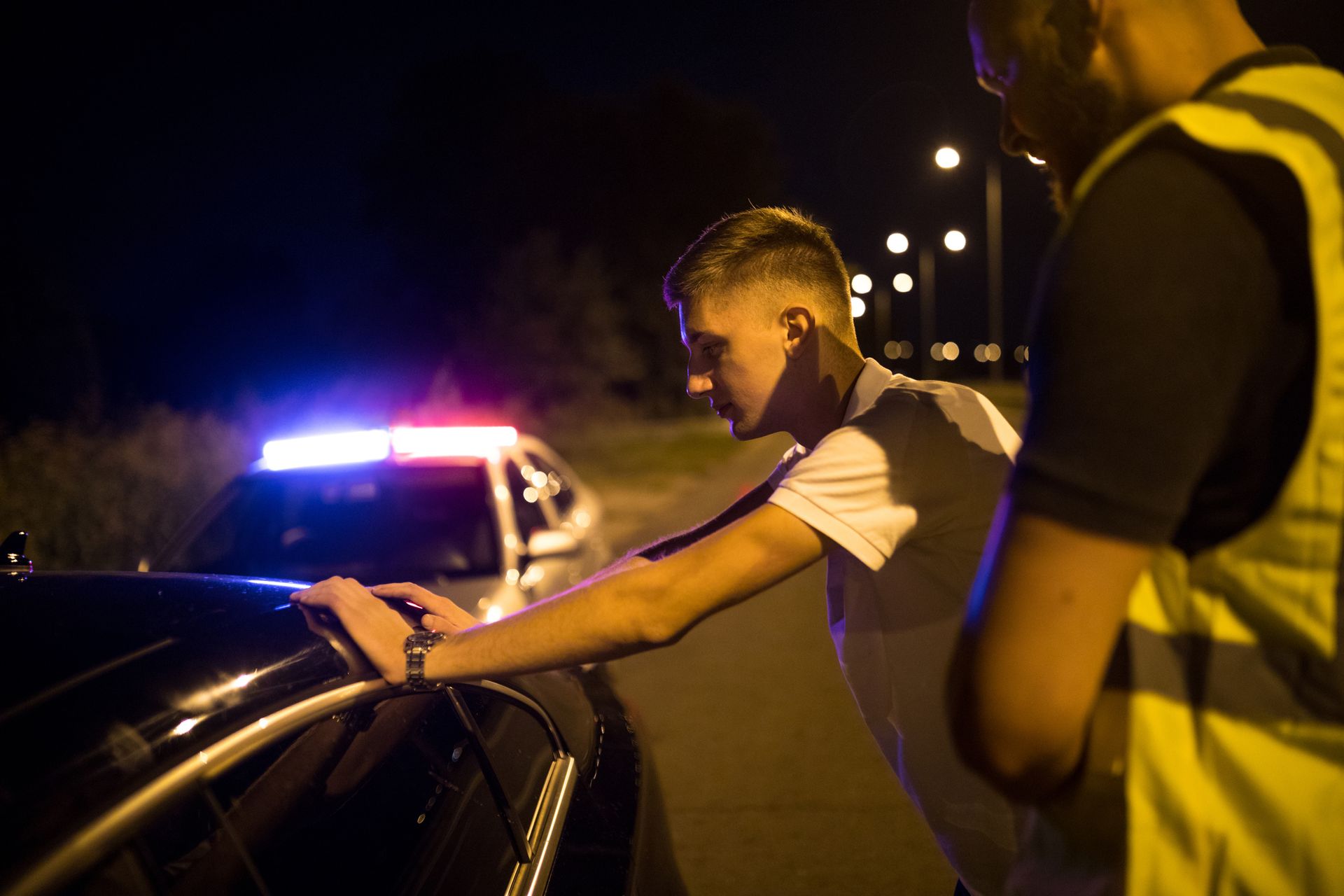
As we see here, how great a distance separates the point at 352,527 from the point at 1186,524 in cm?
505

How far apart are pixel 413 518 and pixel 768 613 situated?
467 cm

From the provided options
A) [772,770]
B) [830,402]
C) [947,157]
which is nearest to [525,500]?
[772,770]

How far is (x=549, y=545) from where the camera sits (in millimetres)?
5137

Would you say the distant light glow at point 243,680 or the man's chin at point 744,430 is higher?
the man's chin at point 744,430

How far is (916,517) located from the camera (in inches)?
65.0

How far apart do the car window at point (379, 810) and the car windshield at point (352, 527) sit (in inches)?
90.0

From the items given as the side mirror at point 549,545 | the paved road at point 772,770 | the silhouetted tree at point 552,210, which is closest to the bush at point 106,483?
the side mirror at point 549,545

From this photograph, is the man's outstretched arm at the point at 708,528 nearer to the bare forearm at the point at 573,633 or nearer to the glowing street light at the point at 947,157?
the bare forearm at the point at 573,633

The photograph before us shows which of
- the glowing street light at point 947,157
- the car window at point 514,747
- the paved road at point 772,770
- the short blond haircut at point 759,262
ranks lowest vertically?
the paved road at point 772,770

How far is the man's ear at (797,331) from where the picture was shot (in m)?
2.04

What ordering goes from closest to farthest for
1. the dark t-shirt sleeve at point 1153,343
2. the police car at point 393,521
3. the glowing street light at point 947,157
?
the dark t-shirt sleeve at point 1153,343 < the police car at point 393,521 < the glowing street light at point 947,157

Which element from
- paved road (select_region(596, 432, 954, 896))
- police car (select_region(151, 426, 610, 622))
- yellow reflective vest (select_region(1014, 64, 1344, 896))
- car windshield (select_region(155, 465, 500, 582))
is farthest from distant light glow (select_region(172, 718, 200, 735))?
car windshield (select_region(155, 465, 500, 582))

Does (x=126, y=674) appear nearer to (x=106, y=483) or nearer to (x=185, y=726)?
(x=185, y=726)

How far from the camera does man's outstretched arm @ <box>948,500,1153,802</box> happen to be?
0.95 m
